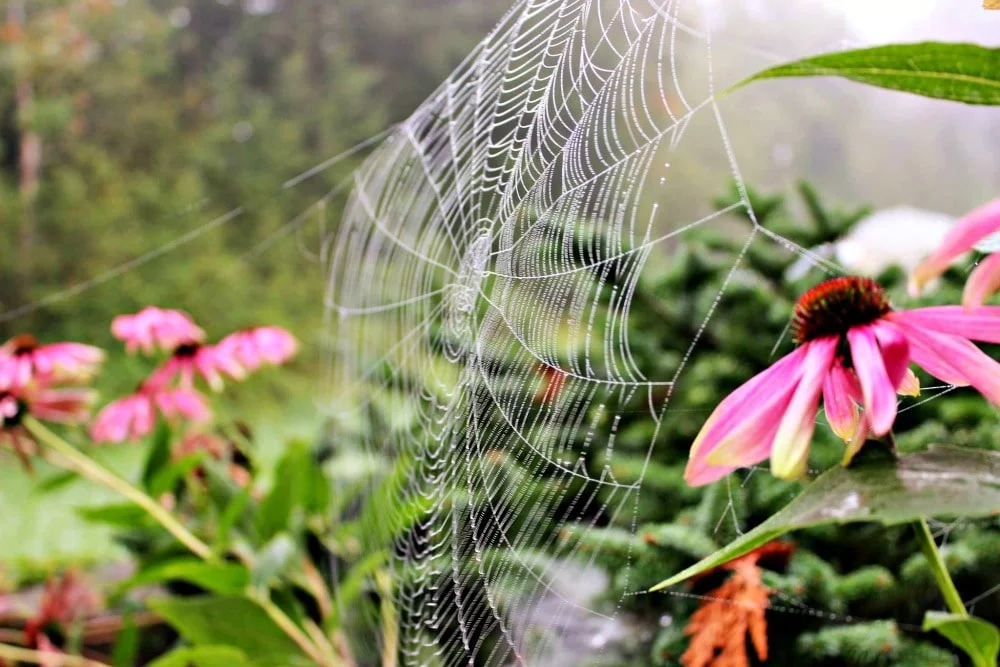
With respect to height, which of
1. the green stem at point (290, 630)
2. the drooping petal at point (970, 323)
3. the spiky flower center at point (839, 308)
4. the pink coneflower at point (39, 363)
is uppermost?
the pink coneflower at point (39, 363)

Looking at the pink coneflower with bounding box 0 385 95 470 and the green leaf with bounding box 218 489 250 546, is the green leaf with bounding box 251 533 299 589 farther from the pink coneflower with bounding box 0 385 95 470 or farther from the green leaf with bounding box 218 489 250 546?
the pink coneflower with bounding box 0 385 95 470

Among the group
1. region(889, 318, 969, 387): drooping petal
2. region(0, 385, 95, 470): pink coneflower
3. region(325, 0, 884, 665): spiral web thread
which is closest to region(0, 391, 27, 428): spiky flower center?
region(0, 385, 95, 470): pink coneflower

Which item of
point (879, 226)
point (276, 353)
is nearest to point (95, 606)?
point (276, 353)

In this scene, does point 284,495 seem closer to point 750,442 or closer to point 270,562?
point 270,562

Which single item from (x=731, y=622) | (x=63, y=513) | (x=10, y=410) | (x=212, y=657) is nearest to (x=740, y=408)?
(x=731, y=622)

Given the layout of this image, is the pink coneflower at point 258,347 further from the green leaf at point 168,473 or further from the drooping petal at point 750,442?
the drooping petal at point 750,442

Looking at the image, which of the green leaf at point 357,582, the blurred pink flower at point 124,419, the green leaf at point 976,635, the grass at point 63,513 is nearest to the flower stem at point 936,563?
the green leaf at point 976,635
